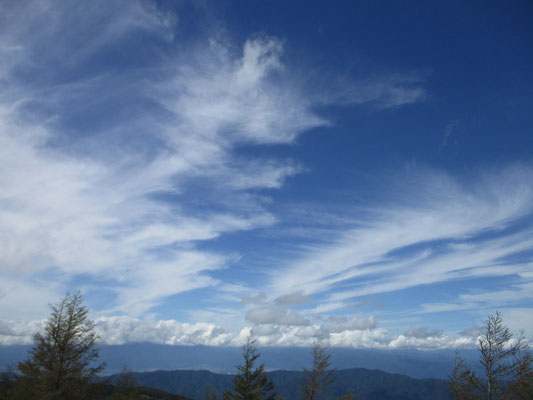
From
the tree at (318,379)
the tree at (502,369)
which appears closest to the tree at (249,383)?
the tree at (318,379)

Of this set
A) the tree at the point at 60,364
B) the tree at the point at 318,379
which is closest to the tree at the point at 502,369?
the tree at the point at 318,379

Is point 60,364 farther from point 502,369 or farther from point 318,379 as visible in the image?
point 502,369

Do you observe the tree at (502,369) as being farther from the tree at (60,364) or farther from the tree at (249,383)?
the tree at (60,364)

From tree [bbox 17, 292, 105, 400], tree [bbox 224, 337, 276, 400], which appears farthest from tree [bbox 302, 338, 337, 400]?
tree [bbox 17, 292, 105, 400]

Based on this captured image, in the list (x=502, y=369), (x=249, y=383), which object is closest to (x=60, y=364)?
(x=249, y=383)

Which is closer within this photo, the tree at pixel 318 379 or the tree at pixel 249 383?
the tree at pixel 249 383

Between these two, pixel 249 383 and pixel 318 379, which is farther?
pixel 318 379

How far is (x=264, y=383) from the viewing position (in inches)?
984

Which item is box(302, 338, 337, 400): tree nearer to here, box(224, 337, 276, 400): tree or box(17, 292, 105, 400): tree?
box(224, 337, 276, 400): tree

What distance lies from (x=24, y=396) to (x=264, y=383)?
1972 centimetres

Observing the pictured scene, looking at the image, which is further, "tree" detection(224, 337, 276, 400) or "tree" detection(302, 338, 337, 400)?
"tree" detection(302, 338, 337, 400)

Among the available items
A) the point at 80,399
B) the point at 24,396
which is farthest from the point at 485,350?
the point at 24,396

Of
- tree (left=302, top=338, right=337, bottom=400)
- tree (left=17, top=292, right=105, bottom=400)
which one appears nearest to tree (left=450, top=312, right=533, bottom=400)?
tree (left=302, top=338, right=337, bottom=400)

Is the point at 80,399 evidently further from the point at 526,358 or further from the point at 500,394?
the point at 526,358
